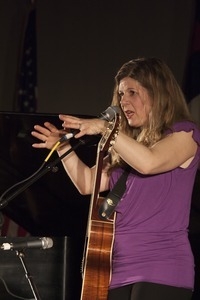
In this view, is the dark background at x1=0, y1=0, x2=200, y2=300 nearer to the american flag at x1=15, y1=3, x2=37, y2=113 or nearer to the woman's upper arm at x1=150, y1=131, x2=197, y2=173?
the american flag at x1=15, y1=3, x2=37, y2=113

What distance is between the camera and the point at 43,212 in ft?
13.7

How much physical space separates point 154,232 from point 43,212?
1827 mm

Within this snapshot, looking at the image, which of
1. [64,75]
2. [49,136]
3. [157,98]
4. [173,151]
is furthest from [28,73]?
[173,151]

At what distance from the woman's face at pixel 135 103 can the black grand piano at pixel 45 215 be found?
2.24ft

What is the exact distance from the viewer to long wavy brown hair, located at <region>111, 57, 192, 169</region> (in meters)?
2.59

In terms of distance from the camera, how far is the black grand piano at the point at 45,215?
3592 millimetres

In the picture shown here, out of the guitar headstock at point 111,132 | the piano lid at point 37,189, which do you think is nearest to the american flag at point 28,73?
the piano lid at point 37,189

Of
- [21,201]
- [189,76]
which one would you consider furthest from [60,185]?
[189,76]

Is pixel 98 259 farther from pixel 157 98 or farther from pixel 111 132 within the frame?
pixel 157 98

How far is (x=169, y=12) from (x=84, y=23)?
642 mm

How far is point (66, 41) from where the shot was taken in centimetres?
504

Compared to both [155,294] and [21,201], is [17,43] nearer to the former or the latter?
[21,201]

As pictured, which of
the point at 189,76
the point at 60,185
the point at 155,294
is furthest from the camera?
the point at 189,76

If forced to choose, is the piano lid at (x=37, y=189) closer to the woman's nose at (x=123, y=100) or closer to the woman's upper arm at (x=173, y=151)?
the woman's nose at (x=123, y=100)
